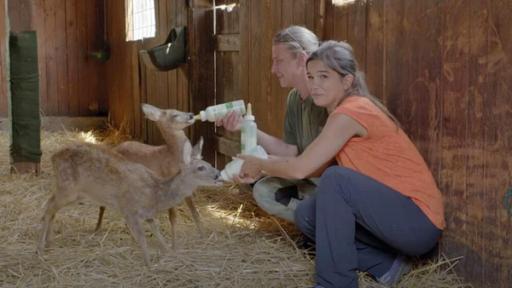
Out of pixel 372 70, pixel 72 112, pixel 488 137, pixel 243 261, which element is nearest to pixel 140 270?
pixel 243 261

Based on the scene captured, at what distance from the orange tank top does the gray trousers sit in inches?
35.2

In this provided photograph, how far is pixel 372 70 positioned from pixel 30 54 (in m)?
4.05

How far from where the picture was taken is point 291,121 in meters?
4.52

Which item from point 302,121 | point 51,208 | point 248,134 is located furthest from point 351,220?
point 51,208

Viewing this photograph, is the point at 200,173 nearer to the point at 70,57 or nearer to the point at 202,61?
the point at 202,61

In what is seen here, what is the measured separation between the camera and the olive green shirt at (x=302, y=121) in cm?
423

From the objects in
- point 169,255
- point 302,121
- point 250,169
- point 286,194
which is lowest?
point 169,255

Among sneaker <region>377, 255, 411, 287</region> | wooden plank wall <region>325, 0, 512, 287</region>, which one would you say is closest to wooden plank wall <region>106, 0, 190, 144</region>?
wooden plank wall <region>325, 0, 512, 287</region>

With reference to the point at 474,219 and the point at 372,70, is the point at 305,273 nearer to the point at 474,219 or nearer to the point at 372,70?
the point at 474,219

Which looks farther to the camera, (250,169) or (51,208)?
(51,208)

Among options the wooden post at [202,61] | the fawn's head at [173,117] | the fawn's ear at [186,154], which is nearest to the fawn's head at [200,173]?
the fawn's ear at [186,154]

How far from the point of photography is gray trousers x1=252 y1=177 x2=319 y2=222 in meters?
4.23

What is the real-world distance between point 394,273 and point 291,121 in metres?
1.37

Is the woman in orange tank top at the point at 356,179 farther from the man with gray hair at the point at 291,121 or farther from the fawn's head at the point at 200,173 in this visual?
the fawn's head at the point at 200,173
